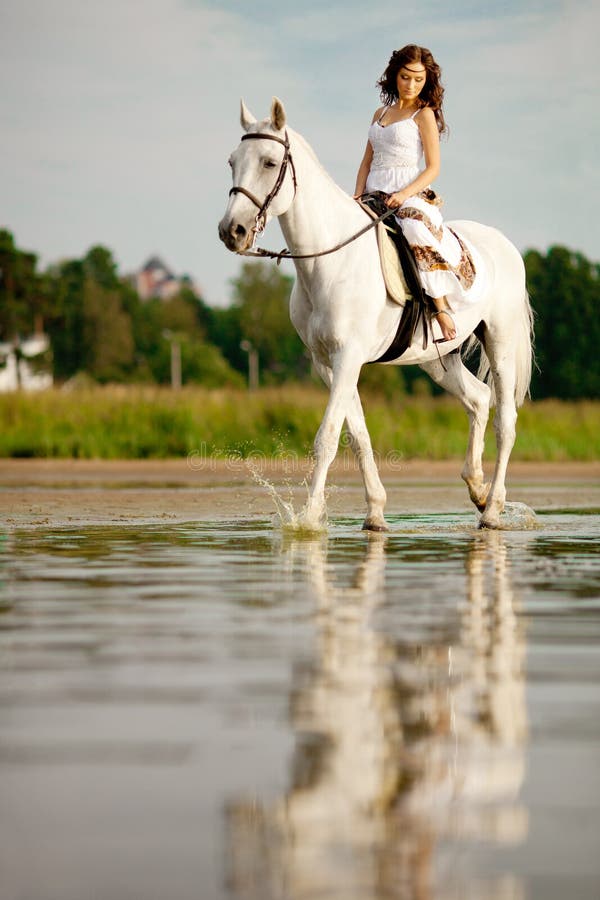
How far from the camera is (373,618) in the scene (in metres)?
6.55

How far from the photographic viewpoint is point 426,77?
12.4 metres

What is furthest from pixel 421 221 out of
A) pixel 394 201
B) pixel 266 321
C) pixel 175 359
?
pixel 266 321

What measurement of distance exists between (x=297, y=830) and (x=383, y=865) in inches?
11.1

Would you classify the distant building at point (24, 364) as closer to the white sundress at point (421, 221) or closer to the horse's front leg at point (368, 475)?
the white sundress at point (421, 221)

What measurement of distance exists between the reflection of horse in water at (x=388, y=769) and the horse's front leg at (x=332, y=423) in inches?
191

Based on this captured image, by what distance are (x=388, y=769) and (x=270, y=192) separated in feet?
24.9

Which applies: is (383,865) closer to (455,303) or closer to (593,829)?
(593,829)

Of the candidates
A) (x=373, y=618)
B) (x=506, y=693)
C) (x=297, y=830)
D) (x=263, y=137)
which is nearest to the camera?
(x=297, y=830)

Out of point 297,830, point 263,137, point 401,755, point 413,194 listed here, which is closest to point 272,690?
point 401,755

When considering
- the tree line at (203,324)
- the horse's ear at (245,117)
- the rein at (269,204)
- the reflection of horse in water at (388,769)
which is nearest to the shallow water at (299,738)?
the reflection of horse in water at (388,769)

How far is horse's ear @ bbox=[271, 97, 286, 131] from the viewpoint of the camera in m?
11.0

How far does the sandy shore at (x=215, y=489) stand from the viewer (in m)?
15.0

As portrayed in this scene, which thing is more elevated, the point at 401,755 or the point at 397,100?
the point at 397,100

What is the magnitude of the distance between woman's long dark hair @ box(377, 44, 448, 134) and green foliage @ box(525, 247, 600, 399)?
83358 millimetres
